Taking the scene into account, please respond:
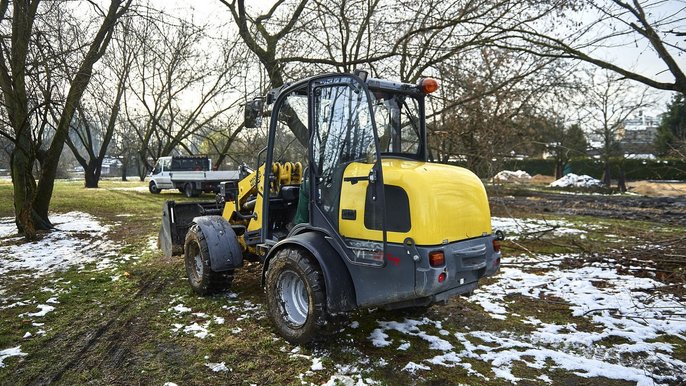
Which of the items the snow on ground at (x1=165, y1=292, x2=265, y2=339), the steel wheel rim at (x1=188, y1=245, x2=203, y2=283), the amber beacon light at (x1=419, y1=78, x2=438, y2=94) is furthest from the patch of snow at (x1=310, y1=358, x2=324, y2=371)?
the amber beacon light at (x1=419, y1=78, x2=438, y2=94)

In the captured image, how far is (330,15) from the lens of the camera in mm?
10547

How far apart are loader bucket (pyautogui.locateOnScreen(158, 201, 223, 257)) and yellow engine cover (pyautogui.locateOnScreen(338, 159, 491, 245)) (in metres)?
3.36

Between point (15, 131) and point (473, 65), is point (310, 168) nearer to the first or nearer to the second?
point (473, 65)

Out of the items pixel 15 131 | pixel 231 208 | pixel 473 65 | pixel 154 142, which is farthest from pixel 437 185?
pixel 154 142

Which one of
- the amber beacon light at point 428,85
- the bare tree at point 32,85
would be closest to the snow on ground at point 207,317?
the amber beacon light at point 428,85

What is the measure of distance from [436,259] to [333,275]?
0.90 m

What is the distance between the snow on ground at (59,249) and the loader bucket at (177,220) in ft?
4.94

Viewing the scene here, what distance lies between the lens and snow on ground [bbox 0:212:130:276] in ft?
24.6

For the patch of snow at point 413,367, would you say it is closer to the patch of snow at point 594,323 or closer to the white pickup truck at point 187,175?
the patch of snow at point 594,323

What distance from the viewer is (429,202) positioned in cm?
358

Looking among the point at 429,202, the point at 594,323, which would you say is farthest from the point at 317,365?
the point at 594,323

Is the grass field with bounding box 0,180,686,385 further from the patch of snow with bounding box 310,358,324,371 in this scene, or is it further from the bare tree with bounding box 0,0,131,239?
the bare tree with bounding box 0,0,131,239

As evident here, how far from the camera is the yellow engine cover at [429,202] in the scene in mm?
3576

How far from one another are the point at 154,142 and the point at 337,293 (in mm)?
33366
